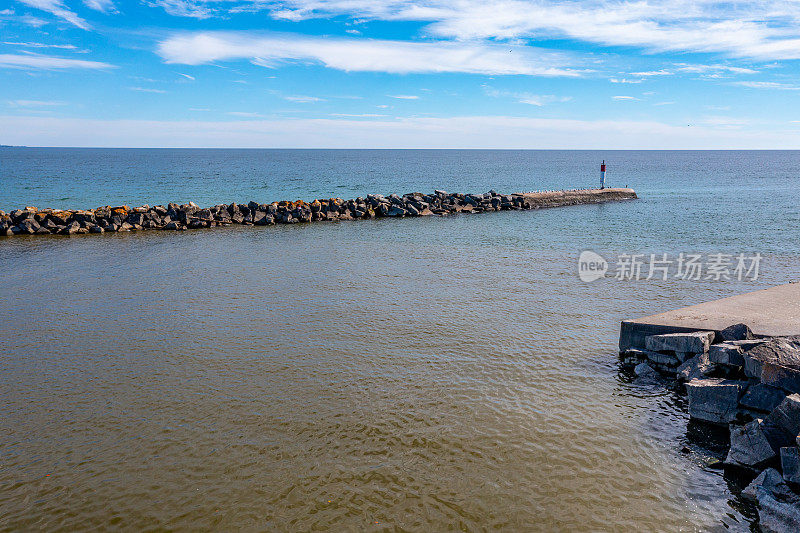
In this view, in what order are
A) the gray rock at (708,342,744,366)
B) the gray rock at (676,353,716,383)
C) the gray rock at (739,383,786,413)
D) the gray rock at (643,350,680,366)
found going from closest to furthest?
the gray rock at (739,383,786,413), the gray rock at (708,342,744,366), the gray rock at (676,353,716,383), the gray rock at (643,350,680,366)

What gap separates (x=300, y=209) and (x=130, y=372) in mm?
22998

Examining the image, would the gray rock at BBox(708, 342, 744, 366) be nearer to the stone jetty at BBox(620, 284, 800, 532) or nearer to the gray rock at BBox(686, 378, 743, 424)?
the stone jetty at BBox(620, 284, 800, 532)

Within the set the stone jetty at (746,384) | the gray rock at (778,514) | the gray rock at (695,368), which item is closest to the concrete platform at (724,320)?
the stone jetty at (746,384)

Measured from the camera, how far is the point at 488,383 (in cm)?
884

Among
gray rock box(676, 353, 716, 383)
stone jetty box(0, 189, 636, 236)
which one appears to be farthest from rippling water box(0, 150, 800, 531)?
stone jetty box(0, 189, 636, 236)

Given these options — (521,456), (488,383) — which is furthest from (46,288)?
(521,456)

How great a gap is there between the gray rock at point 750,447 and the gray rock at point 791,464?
0.98ft

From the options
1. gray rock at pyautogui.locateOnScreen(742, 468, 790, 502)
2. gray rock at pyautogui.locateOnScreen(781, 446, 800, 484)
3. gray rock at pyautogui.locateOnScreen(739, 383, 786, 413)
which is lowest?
gray rock at pyautogui.locateOnScreen(742, 468, 790, 502)

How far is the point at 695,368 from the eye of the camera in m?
8.34

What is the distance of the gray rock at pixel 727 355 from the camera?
766 cm

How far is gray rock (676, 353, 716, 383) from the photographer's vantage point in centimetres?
802

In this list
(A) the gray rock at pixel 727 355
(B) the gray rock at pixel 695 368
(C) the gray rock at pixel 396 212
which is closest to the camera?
(A) the gray rock at pixel 727 355

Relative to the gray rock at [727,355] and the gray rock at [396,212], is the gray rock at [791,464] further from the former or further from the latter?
the gray rock at [396,212]

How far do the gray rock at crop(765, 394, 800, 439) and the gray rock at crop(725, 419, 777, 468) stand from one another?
185mm
